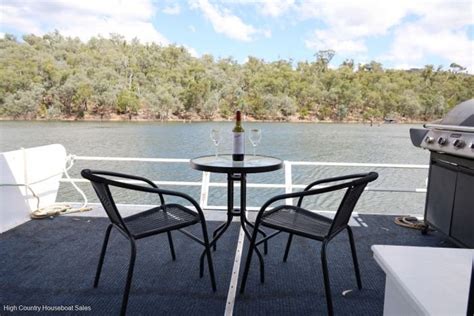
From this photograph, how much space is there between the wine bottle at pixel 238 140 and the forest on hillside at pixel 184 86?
13.7 meters

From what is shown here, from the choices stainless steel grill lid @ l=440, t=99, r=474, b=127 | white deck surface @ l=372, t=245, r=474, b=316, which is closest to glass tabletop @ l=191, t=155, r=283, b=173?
white deck surface @ l=372, t=245, r=474, b=316

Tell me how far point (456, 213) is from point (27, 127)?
69.3 ft

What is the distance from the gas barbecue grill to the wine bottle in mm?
1383

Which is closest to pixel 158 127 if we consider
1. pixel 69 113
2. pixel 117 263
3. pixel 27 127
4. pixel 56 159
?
pixel 69 113

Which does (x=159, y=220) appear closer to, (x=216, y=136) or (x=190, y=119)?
(x=216, y=136)

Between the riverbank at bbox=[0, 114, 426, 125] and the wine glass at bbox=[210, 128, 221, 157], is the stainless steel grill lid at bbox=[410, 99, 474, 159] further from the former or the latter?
the riverbank at bbox=[0, 114, 426, 125]

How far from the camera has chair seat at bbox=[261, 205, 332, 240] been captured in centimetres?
161

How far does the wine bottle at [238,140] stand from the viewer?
2084 millimetres

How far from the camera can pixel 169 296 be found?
173 cm

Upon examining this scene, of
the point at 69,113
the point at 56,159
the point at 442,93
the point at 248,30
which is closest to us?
the point at 56,159

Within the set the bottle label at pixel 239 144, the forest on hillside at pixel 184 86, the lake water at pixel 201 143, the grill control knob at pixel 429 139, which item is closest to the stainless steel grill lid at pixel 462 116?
the grill control knob at pixel 429 139

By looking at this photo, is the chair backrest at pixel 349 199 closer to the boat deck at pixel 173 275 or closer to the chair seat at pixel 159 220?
the boat deck at pixel 173 275

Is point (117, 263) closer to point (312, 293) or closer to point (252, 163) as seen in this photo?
point (252, 163)

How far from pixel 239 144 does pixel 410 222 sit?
71.7 inches
